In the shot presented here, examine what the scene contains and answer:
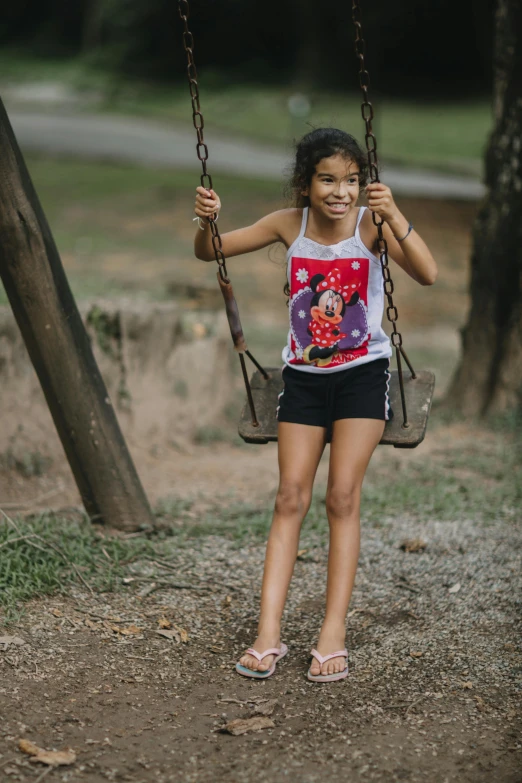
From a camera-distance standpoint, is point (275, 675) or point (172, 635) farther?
point (172, 635)

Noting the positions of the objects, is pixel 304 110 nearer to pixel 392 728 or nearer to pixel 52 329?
pixel 52 329

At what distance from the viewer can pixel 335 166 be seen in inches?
123

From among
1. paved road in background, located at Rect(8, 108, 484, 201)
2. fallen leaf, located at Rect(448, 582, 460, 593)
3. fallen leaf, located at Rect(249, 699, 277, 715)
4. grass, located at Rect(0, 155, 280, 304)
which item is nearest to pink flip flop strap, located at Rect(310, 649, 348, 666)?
fallen leaf, located at Rect(249, 699, 277, 715)

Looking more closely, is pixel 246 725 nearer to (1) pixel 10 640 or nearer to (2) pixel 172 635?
(2) pixel 172 635

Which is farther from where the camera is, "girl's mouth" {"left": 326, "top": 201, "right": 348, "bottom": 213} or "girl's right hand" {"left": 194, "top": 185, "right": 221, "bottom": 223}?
"girl's right hand" {"left": 194, "top": 185, "right": 221, "bottom": 223}

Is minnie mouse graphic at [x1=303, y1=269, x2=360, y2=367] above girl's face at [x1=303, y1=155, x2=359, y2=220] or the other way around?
the other way around

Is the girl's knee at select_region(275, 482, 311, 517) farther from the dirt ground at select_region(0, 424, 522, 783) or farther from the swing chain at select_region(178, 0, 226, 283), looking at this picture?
the swing chain at select_region(178, 0, 226, 283)

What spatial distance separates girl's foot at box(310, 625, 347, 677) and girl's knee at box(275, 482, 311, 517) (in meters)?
0.39

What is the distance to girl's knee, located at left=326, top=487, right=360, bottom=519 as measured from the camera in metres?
3.18

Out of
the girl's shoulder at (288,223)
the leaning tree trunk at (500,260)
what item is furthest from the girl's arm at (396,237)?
the leaning tree trunk at (500,260)

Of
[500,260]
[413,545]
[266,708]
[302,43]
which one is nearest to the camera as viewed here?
[266,708]

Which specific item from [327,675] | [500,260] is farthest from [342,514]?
[500,260]

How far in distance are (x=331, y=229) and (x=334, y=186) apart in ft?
0.49

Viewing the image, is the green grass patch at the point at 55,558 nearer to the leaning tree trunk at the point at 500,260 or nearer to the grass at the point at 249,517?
the grass at the point at 249,517
